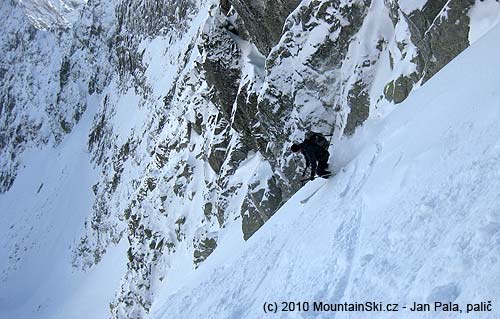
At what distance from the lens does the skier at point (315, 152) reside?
43.7 feet

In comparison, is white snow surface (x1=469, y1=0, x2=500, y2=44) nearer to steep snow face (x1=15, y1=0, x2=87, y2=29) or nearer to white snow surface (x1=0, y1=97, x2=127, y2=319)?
white snow surface (x1=0, y1=97, x2=127, y2=319)

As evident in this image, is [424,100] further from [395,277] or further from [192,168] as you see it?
[192,168]

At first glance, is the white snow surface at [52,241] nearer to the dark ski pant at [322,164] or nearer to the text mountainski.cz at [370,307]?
the dark ski pant at [322,164]

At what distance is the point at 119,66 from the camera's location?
77875 millimetres

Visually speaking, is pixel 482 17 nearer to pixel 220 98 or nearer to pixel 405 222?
pixel 405 222

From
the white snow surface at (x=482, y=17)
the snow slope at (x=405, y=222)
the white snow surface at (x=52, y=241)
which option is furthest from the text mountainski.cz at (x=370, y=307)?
the white snow surface at (x=52, y=241)

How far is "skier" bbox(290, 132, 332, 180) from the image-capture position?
43.7 ft

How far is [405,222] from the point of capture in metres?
8.70

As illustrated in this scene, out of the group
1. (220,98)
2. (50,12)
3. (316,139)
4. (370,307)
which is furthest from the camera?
(50,12)

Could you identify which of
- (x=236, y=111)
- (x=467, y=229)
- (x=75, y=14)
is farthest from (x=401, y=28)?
(x=75, y=14)

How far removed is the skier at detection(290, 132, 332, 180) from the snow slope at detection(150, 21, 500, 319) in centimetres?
38

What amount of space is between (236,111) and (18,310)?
6116 centimetres

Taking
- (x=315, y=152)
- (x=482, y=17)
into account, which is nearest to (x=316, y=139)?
(x=315, y=152)

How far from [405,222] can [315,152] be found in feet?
16.2
